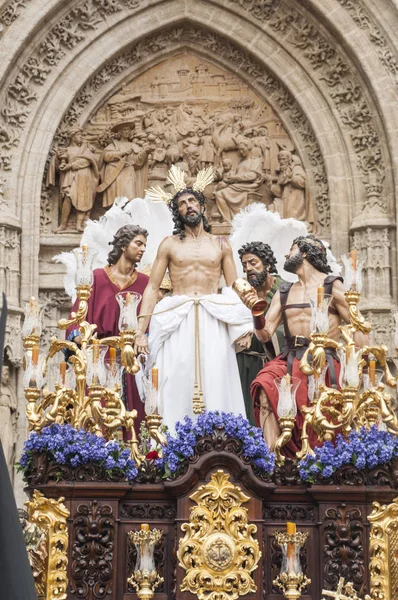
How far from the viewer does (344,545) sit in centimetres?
859

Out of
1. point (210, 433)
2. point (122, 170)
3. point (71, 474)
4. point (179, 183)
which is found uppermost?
point (122, 170)

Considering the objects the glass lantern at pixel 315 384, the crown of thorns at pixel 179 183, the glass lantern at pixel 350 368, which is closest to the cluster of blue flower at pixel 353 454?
the glass lantern at pixel 350 368

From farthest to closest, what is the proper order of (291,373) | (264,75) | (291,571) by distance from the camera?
(264,75), (291,373), (291,571)

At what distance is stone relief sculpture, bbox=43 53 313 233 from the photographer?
689 inches

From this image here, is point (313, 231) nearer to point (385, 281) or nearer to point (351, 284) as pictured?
point (385, 281)

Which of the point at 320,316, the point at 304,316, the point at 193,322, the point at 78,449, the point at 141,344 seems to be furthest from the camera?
the point at 193,322

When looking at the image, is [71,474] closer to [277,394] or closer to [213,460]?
[213,460]

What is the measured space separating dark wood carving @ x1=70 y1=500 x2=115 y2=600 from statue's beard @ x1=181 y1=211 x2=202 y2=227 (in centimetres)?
379

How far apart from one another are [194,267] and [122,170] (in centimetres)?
621

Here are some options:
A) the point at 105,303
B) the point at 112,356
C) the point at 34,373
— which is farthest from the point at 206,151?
the point at 34,373

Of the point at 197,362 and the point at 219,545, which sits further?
the point at 197,362

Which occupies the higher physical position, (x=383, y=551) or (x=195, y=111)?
(x=195, y=111)

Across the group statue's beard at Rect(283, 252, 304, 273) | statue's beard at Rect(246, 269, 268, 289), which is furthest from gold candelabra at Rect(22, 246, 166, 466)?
statue's beard at Rect(246, 269, 268, 289)

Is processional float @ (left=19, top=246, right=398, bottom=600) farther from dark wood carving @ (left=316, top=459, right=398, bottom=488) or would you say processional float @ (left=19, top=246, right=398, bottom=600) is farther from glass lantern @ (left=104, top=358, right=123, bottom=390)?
dark wood carving @ (left=316, top=459, right=398, bottom=488)
